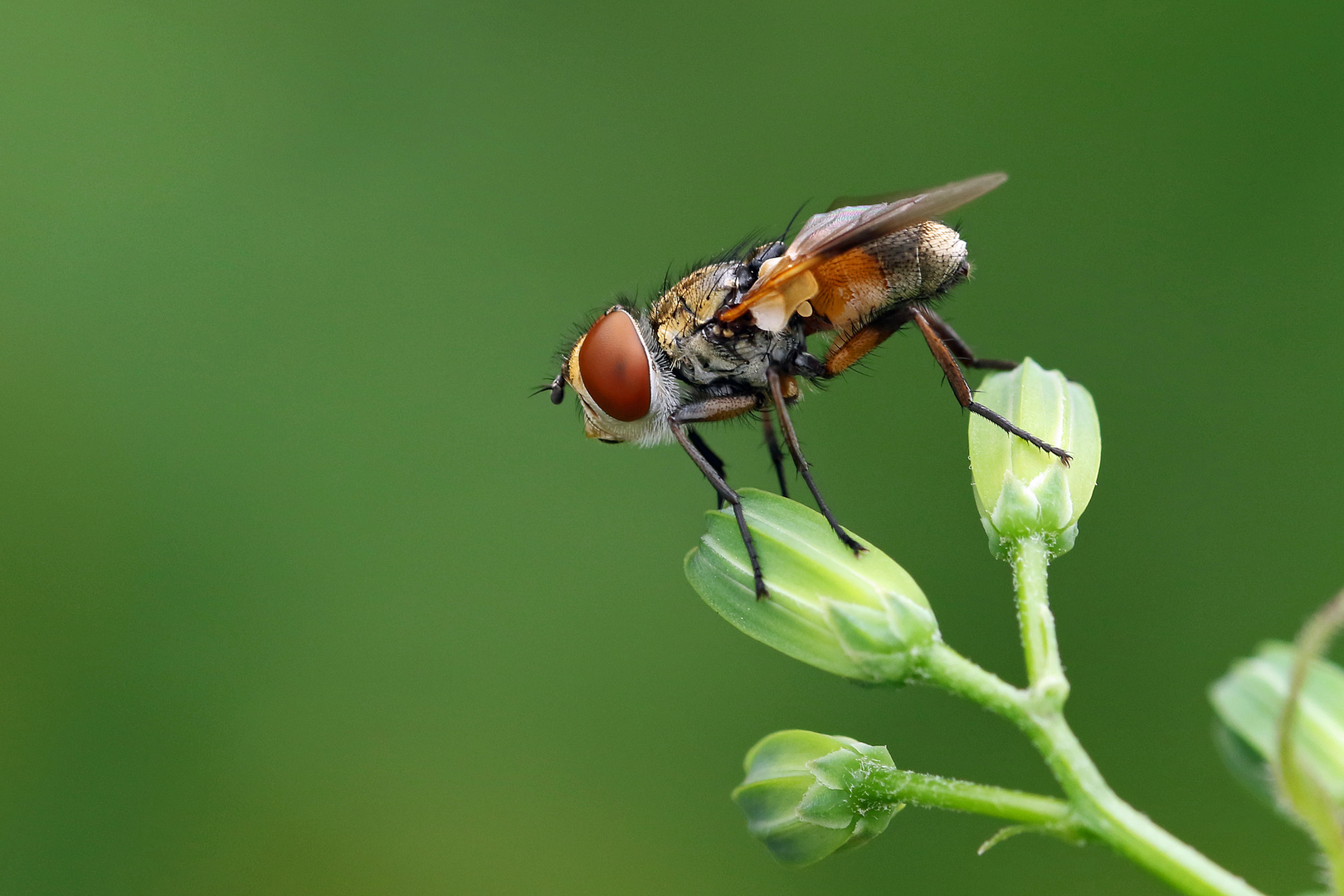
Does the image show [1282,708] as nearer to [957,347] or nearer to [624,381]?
[957,347]

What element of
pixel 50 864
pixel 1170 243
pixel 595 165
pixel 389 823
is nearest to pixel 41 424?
pixel 50 864

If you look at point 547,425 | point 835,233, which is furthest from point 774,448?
point 547,425

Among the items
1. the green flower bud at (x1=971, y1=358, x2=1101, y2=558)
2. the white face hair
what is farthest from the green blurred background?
the green flower bud at (x1=971, y1=358, x2=1101, y2=558)

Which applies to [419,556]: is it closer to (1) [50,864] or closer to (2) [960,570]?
(1) [50,864]

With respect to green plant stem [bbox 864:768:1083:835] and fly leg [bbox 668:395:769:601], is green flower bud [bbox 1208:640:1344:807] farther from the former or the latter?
fly leg [bbox 668:395:769:601]

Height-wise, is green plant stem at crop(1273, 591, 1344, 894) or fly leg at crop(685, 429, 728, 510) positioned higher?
fly leg at crop(685, 429, 728, 510)

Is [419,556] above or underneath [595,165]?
underneath
